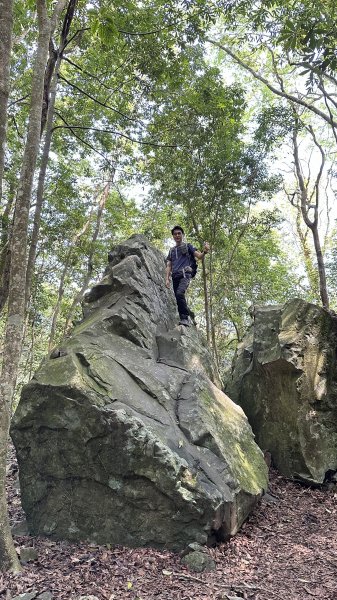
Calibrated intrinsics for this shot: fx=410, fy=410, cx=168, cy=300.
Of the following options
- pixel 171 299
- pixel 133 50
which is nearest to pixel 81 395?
pixel 171 299

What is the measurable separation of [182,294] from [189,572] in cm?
545

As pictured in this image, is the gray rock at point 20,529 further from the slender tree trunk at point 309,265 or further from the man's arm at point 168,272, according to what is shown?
the slender tree trunk at point 309,265

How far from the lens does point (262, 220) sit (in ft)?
48.9

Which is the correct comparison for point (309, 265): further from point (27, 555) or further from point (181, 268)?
point (27, 555)

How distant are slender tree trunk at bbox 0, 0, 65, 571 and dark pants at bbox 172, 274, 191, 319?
4.44 m

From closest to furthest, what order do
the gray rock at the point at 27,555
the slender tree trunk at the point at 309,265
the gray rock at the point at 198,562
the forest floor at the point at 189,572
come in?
the forest floor at the point at 189,572, the gray rock at the point at 27,555, the gray rock at the point at 198,562, the slender tree trunk at the point at 309,265

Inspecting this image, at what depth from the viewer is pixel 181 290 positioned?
904 cm

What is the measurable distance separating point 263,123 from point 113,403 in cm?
1086

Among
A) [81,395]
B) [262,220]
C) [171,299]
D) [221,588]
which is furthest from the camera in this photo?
[262,220]

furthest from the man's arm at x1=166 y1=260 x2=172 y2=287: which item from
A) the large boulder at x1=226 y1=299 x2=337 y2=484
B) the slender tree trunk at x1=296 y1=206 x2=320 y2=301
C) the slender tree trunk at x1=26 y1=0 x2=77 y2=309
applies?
the slender tree trunk at x1=296 y1=206 x2=320 y2=301

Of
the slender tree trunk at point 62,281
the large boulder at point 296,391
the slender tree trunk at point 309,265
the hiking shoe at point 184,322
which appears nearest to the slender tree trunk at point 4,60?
the hiking shoe at point 184,322

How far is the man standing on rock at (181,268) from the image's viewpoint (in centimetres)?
906

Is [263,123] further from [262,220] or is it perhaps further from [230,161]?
[262,220]

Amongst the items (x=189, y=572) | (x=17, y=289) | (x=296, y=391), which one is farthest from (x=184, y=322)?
(x=189, y=572)
